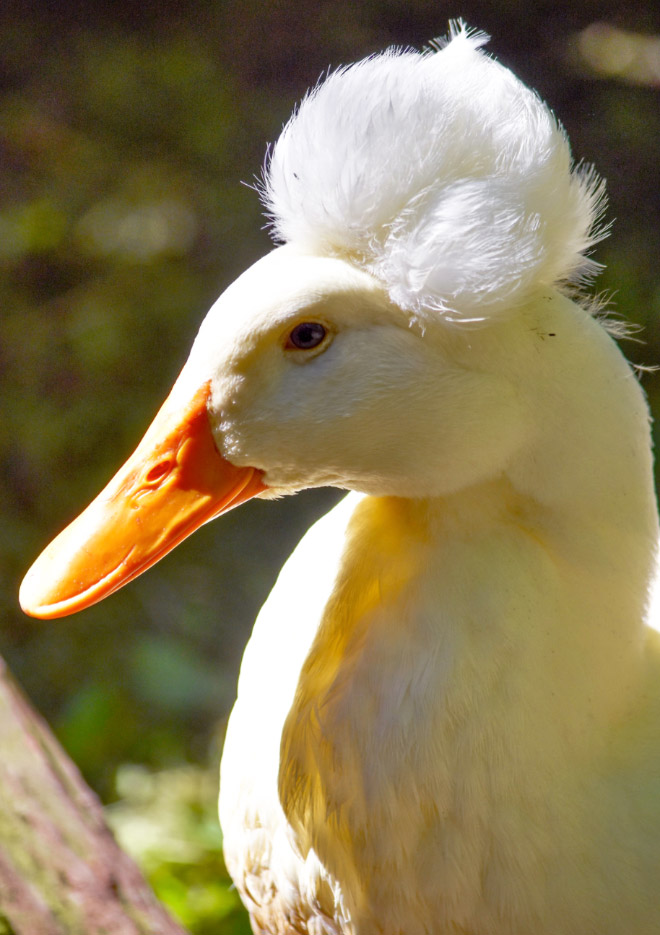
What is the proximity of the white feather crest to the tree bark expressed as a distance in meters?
1.00

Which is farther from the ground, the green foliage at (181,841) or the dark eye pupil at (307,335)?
the dark eye pupil at (307,335)

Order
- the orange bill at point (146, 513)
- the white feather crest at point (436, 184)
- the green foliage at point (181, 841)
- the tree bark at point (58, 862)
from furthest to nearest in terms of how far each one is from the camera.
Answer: the green foliage at point (181, 841)
the tree bark at point (58, 862)
the orange bill at point (146, 513)
the white feather crest at point (436, 184)

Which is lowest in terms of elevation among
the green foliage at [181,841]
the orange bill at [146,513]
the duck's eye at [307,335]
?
the green foliage at [181,841]

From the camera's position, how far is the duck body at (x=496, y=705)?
3.89 feet

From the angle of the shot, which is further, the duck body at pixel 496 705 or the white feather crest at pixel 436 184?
the duck body at pixel 496 705

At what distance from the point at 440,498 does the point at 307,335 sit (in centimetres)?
24

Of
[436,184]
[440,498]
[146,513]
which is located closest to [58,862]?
[146,513]

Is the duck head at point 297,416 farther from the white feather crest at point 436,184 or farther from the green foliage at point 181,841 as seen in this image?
the green foliage at point 181,841

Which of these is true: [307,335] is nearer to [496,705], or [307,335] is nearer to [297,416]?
[297,416]

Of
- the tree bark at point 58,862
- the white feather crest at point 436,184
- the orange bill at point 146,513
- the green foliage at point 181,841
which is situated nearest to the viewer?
the white feather crest at point 436,184

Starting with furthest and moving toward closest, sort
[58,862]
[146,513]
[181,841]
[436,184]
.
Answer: [181,841] < [58,862] < [146,513] < [436,184]

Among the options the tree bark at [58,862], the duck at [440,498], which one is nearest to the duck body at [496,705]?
the duck at [440,498]

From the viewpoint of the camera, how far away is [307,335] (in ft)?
3.60

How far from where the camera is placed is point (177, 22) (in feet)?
12.5
